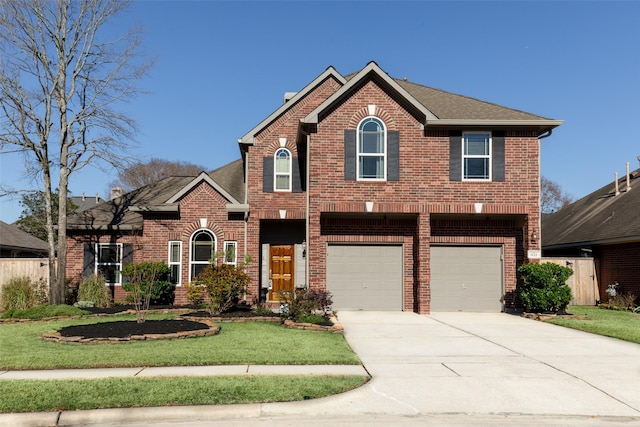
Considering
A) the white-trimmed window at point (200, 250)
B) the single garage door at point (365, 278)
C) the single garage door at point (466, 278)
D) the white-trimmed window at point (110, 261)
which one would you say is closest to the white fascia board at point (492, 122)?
the single garage door at point (466, 278)

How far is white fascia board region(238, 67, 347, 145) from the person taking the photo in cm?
1884

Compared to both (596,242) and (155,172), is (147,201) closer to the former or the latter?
(596,242)


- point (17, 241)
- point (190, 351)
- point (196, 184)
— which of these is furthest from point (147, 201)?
point (17, 241)

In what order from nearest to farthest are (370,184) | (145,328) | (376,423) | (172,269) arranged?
(376,423) → (145,328) → (370,184) → (172,269)

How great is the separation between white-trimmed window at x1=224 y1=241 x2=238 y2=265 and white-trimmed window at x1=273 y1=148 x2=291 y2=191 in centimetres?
251

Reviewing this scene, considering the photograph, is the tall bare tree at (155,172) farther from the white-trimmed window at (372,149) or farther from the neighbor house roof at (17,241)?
the white-trimmed window at (372,149)

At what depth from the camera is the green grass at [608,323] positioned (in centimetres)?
1273

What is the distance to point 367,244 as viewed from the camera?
18094 millimetres

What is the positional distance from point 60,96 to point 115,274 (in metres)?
6.59

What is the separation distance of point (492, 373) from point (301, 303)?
6383 millimetres

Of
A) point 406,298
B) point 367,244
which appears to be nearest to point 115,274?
point 367,244

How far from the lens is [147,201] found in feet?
65.3

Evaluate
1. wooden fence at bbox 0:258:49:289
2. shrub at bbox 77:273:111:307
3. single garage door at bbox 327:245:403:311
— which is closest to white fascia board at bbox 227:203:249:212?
single garage door at bbox 327:245:403:311

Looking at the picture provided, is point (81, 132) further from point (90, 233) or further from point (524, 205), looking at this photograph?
point (524, 205)
